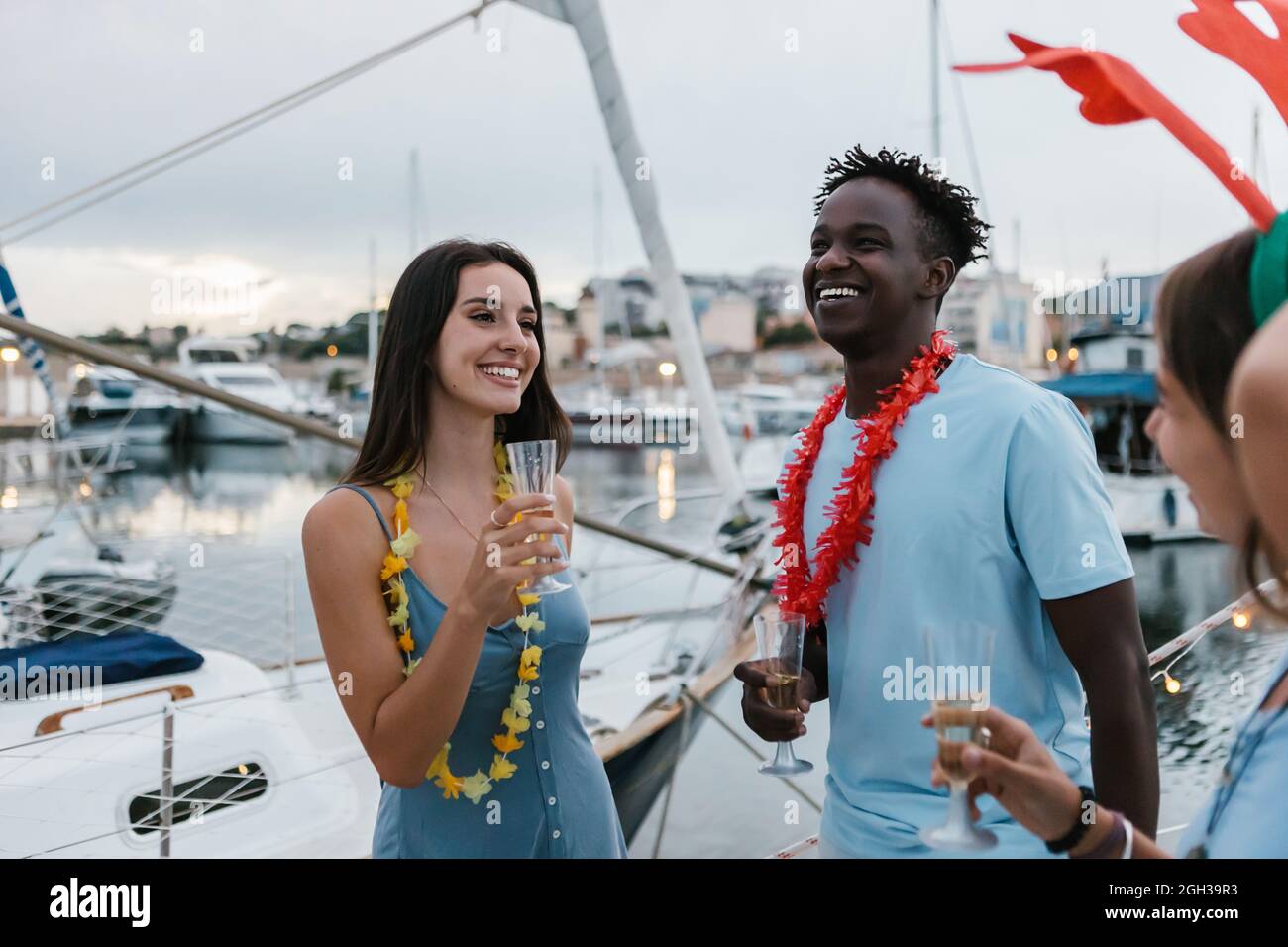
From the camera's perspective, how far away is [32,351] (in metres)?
5.27

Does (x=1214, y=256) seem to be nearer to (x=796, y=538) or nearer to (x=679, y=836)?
(x=796, y=538)

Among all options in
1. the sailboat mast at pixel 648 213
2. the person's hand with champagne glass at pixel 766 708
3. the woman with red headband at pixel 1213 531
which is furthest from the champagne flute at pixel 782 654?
the sailboat mast at pixel 648 213

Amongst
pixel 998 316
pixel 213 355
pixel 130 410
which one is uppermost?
pixel 213 355

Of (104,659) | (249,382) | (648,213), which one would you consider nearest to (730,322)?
(249,382)

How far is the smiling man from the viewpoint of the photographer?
1303mm

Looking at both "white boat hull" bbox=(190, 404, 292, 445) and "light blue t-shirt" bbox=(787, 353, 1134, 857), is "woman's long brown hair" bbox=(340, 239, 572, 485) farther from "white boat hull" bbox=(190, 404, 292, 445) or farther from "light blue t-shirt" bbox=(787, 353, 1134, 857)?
"white boat hull" bbox=(190, 404, 292, 445)

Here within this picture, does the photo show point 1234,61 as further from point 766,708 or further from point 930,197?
point 766,708

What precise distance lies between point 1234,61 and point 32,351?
5.60 metres

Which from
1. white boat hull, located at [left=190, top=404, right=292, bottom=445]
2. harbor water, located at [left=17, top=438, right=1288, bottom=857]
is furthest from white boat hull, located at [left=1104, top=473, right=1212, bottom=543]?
white boat hull, located at [left=190, top=404, right=292, bottom=445]

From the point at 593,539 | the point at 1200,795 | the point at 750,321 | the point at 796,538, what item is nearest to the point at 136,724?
the point at 796,538

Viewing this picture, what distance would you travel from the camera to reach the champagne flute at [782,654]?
1524 mm

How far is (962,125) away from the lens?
878 centimetres

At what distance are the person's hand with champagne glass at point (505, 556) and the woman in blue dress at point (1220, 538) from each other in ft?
2.15
